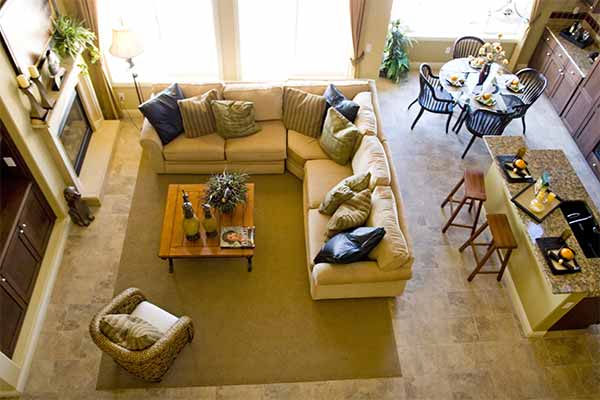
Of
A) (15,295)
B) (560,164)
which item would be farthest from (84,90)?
(560,164)

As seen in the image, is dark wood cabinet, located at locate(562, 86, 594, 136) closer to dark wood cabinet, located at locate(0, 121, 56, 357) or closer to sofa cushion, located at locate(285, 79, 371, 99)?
sofa cushion, located at locate(285, 79, 371, 99)

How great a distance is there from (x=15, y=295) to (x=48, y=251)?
0.73 meters

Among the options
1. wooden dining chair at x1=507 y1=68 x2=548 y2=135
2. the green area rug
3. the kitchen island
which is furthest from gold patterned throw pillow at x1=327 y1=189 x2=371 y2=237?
wooden dining chair at x1=507 y1=68 x2=548 y2=135

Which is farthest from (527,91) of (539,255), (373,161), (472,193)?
(539,255)

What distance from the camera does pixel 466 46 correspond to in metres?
6.74

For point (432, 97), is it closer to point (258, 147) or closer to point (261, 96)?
point (261, 96)

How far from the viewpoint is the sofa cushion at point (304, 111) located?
5395mm

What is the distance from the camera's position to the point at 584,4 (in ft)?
22.0

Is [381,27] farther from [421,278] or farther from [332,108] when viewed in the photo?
[421,278]

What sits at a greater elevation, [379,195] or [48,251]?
[379,195]

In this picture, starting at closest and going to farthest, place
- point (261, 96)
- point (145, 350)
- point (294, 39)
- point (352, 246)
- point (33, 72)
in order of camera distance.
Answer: point (145, 350), point (352, 246), point (33, 72), point (261, 96), point (294, 39)

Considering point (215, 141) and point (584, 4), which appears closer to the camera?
point (215, 141)

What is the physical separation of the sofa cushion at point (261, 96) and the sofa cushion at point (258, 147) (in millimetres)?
271

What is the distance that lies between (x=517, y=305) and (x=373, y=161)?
2141 mm
